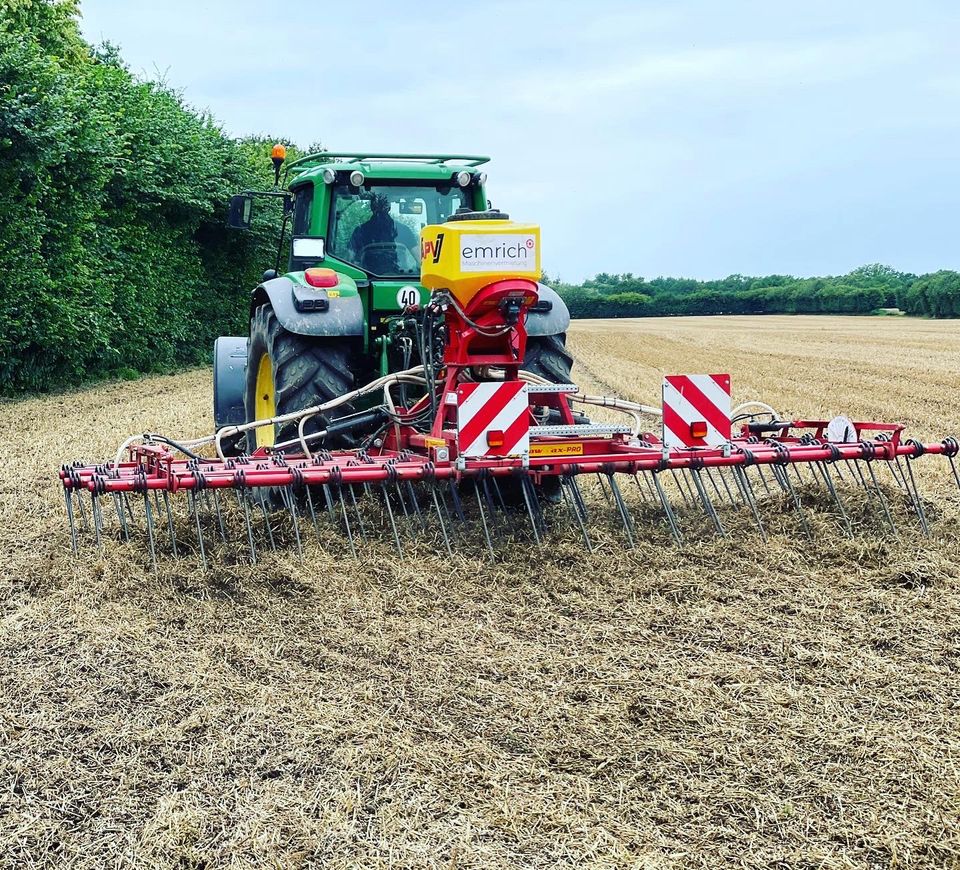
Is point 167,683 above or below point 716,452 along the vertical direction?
below

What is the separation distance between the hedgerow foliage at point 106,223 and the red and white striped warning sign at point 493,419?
313 inches

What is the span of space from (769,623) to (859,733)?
0.86 metres

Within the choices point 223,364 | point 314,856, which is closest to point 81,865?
point 314,856

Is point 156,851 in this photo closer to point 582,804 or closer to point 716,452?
point 582,804

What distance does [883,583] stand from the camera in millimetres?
4102

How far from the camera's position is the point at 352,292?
551 cm

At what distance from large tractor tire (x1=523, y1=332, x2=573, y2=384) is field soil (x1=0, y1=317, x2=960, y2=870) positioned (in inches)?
37.4

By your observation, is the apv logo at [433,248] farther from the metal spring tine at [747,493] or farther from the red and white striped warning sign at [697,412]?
the metal spring tine at [747,493]

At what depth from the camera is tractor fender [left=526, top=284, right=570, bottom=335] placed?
220 inches

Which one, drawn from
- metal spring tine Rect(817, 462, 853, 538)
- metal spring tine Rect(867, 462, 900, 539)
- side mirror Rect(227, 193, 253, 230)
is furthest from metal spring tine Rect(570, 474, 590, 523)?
side mirror Rect(227, 193, 253, 230)

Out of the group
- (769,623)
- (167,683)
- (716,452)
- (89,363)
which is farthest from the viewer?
(89,363)

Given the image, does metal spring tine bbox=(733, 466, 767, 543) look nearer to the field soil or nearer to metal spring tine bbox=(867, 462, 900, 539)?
the field soil

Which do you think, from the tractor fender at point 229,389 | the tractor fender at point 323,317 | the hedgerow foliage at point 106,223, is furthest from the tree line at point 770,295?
the tractor fender at point 323,317

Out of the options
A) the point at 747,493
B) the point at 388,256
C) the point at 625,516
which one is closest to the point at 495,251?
the point at 625,516
